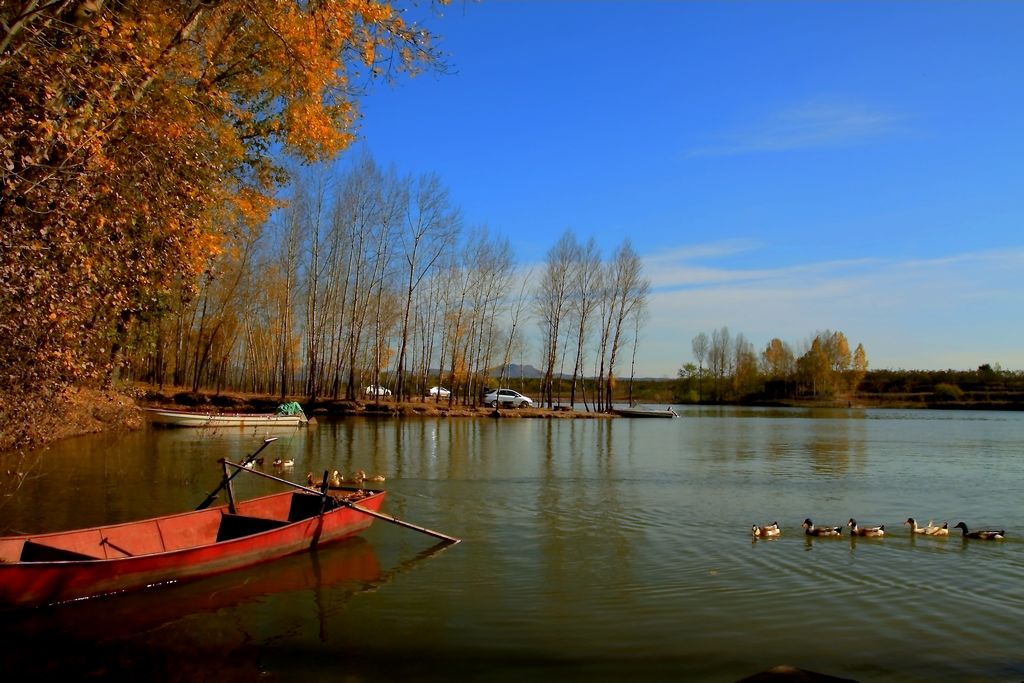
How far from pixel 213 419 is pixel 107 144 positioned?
26081 millimetres

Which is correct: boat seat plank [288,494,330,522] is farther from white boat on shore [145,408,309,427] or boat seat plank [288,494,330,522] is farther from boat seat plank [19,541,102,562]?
white boat on shore [145,408,309,427]

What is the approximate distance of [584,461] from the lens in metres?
25.0

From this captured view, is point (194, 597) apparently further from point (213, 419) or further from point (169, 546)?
point (213, 419)

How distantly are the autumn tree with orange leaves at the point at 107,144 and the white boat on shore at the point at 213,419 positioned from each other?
2105cm

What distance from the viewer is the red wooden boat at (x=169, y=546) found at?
802cm

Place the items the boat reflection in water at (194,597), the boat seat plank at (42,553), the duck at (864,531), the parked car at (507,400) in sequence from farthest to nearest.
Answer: the parked car at (507,400)
the duck at (864,531)
the boat seat plank at (42,553)
the boat reflection in water at (194,597)

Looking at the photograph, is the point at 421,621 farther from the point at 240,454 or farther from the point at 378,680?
the point at 240,454

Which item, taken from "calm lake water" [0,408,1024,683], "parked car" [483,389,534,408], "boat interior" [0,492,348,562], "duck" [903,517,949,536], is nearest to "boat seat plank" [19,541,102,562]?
"boat interior" [0,492,348,562]

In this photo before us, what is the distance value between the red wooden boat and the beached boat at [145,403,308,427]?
22751mm

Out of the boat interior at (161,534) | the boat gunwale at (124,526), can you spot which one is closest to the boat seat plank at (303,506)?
the boat interior at (161,534)

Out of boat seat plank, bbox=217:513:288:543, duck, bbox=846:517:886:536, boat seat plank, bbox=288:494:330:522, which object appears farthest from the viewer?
duck, bbox=846:517:886:536

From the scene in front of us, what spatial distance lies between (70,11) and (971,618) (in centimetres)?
1321

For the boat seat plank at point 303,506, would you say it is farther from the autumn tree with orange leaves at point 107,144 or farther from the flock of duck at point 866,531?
the flock of duck at point 866,531

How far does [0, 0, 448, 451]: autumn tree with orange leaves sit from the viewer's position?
7.50 meters
